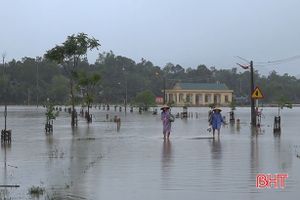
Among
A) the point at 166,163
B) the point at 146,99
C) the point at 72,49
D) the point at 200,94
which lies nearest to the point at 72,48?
the point at 72,49

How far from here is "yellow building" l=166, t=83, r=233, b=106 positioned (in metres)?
151

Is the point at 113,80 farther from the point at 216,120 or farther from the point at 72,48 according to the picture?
the point at 216,120

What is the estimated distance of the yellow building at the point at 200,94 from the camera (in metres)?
151

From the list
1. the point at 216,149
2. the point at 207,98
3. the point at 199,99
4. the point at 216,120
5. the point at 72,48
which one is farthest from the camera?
the point at 207,98

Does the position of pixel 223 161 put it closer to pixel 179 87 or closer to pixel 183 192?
Answer: pixel 183 192

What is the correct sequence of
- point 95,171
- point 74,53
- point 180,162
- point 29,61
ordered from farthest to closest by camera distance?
point 29,61 → point 74,53 → point 180,162 → point 95,171

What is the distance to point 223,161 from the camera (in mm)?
14703

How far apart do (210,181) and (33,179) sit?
363cm

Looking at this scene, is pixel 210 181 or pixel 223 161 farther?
pixel 223 161

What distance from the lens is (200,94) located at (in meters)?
154

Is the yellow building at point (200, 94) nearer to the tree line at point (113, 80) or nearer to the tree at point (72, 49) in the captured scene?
the tree line at point (113, 80)

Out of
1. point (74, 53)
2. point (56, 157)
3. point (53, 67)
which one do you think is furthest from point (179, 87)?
point (56, 157)

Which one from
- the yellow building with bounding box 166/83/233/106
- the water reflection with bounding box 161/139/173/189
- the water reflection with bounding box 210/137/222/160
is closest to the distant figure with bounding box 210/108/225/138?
the water reflection with bounding box 210/137/222/160

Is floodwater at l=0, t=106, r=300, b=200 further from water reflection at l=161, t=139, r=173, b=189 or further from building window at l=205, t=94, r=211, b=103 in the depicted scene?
building window at l=205, t=94, r=211, b=103
